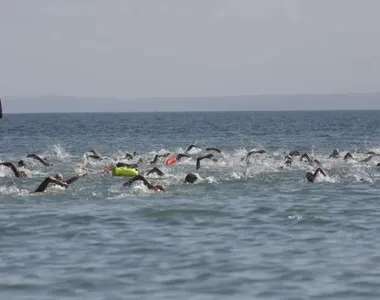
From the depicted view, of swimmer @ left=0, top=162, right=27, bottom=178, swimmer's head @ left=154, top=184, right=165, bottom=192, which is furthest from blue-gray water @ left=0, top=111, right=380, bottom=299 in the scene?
swimmer @ left=0, top=162, right=27, bottom=178

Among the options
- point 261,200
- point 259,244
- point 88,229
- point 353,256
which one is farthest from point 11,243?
point 261,200

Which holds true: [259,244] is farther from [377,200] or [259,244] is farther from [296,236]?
[377,200]

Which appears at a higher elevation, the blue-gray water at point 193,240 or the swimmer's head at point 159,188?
the swimmer's head at point 159,188

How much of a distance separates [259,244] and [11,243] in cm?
460

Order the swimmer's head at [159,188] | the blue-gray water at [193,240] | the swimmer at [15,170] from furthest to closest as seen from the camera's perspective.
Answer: the swimmer at [15,170] → the swimmer's head at [159,188] → the blue-gray water at [193,240]

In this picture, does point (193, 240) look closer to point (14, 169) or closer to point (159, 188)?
point (159, 188)

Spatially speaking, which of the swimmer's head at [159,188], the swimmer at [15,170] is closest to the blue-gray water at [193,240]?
the swimmer's head at [159,188]

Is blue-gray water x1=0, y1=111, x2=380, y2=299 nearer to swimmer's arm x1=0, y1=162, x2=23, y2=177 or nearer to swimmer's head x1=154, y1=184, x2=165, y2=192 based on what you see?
swimmer's head x1=154, y1=184, x2=165, y2=192

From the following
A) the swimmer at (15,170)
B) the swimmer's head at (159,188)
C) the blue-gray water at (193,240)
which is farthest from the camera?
the swimmer at (15,170)

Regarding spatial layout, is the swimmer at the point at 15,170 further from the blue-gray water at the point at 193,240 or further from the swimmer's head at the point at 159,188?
the swimmer's head at the point at 159,188

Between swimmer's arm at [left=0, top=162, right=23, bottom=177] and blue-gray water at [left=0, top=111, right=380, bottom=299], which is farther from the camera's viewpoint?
swimmer's arm at [left=0, top=162, right=23, bottom=177]

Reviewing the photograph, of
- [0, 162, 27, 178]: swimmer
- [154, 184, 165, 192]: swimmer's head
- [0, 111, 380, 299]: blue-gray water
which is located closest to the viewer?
[0, 111, 380, 299]: blue-gray water

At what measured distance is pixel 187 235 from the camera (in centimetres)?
1661

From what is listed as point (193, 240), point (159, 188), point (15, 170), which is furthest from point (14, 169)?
point (193, 240)
